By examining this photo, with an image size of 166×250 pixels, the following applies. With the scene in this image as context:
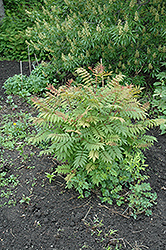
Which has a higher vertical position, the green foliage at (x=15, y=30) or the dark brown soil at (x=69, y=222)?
the green foliage at (x=15, y=30)

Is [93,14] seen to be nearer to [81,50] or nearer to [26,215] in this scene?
[81,50]

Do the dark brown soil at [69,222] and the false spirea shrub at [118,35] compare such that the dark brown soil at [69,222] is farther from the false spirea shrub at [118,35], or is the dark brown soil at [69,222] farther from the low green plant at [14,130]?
the false spirea shrub at [118,35]

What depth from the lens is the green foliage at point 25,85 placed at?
16.3ft

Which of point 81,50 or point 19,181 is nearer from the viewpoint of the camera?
point 19,181

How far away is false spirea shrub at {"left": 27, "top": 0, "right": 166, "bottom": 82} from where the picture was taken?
4230 millimetres

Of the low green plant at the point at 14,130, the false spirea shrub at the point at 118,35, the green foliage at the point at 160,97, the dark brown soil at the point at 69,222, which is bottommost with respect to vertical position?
the dark brown soil at the point at 69,222

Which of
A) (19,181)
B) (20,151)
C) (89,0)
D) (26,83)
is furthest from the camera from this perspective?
(26,83)

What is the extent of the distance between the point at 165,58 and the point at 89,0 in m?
1.88

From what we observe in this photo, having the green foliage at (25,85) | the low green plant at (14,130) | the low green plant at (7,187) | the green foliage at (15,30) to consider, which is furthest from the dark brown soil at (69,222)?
the green foliage at (15,30)

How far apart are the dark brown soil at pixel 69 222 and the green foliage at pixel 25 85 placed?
2.22 meters

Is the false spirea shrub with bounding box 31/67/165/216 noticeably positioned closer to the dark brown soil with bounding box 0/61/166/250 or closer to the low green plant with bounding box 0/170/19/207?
the dark brown soil with bounding box 0/61/166/250

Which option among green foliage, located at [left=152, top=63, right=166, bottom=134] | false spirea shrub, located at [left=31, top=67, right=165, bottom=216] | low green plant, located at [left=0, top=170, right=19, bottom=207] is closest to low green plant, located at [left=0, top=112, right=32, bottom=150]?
low green plant, located at [left=0, top=170, right=19, bottom=207]

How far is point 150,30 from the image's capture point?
4.27 metres

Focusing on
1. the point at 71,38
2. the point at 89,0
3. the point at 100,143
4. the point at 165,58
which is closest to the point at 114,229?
the point at 100,143
